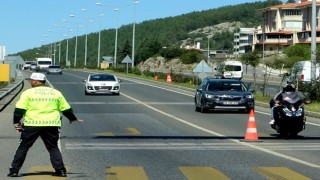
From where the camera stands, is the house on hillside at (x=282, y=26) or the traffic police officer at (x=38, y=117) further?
the house on hillside at (x=282, y=26)

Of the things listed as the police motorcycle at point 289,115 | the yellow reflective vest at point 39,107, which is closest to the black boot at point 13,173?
the yellow reflective vest at point 39,107

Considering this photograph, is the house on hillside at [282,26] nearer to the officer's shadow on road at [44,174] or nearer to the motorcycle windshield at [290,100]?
the motorcycle windshield at [290,100]

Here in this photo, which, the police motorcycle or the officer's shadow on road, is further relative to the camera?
the police motorcycle

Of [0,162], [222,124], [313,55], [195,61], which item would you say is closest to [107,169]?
[0,162]

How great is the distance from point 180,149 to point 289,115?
4.30 meters

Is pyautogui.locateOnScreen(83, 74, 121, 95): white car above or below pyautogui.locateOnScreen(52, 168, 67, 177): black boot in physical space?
above

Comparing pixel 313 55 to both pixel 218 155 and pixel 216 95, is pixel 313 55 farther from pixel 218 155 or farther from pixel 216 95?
pixel 218 155

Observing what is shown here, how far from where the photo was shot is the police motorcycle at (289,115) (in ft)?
63.4

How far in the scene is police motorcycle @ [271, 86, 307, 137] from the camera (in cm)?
1933

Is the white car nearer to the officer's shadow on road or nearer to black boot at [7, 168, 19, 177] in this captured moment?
the officer's shadow on road

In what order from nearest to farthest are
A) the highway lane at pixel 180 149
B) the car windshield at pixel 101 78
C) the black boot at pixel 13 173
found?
the black boot at pixel 13 173, the highway lane at pixel 180 149, the car windshield at pixel 101 78

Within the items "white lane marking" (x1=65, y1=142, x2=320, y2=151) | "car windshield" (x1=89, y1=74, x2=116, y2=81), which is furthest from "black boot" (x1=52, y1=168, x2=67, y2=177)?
"car windshield" (x1=89, y1=74, x2=116, y2=81)

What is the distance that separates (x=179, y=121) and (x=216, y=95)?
563cm

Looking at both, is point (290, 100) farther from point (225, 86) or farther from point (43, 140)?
point (225, 86)
